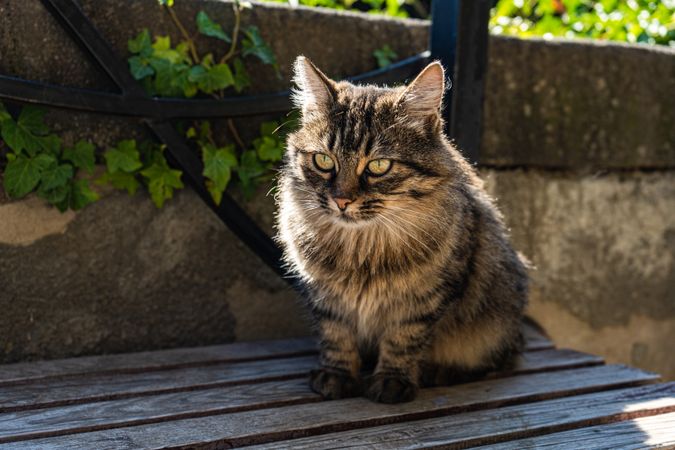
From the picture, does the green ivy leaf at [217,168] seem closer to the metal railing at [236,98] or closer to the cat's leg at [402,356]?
the metal railing at [236,98]

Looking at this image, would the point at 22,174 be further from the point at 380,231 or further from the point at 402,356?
the point at 402,356

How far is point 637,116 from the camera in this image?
3.61m

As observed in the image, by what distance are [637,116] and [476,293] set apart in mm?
1557

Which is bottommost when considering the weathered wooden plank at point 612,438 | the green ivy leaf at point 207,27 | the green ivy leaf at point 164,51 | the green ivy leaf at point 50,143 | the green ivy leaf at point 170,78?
Answer: the weathered wooden plank at point 612,438

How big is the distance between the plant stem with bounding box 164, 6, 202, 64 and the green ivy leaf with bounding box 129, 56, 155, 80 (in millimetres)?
197

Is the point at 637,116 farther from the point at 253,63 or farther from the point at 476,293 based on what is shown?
the point at 253,63

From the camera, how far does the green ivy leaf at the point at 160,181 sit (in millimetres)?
2756

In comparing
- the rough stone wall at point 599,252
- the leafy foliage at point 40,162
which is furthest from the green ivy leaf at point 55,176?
the rough stone wall at point 599,252

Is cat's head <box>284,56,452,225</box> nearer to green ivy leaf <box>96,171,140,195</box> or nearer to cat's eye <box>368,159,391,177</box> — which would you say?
cat's eye <box>368,159,391,177</box>

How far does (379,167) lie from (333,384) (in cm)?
70

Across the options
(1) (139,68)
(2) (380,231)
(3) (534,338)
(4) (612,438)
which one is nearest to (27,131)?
(1) (139,68)

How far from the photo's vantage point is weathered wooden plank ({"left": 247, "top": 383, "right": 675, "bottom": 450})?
204cm

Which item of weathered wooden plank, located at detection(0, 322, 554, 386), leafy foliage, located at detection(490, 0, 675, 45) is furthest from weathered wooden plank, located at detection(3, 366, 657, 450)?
leafy foliage, located at detection(490, 0, 675, 45)

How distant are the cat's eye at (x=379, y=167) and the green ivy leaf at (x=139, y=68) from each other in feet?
3.03
